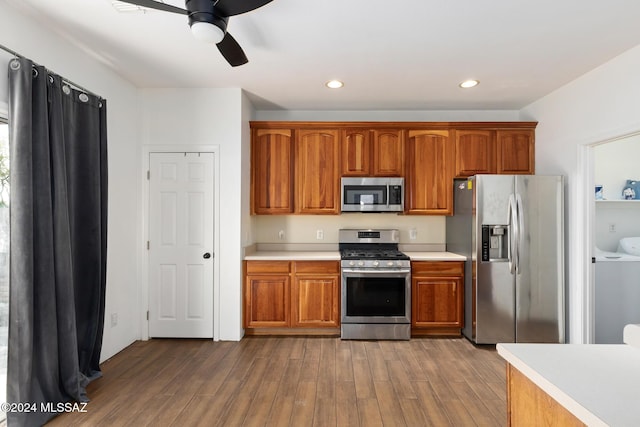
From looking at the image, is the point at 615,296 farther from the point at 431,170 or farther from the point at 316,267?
the point at 316,267

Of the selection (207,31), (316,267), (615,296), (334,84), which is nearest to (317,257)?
(316,267)

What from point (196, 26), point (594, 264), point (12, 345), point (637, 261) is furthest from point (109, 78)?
point (637, 261)

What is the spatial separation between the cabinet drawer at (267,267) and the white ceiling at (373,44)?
1828 mm

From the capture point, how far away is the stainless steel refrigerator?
11.3 feet

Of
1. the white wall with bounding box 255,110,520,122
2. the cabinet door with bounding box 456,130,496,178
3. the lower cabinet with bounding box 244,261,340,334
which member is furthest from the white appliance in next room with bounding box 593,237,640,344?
the lower cabinet with bounding box 244,261,340,334

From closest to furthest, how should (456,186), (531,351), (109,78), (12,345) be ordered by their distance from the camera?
1. (531,351)
2. (12,345)
3. (109,78)
4. (456,186)

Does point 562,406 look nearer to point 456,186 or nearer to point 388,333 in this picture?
point 388,333

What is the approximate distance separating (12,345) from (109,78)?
2.28m

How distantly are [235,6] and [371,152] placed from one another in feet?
8.33

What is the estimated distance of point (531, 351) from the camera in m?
1.16

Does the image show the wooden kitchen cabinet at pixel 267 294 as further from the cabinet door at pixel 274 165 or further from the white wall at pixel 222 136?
the cabinet door at pixel 274 165

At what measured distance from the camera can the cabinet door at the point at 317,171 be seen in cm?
402

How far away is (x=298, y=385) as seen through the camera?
271 centimetres

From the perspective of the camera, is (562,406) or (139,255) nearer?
(562,406)
